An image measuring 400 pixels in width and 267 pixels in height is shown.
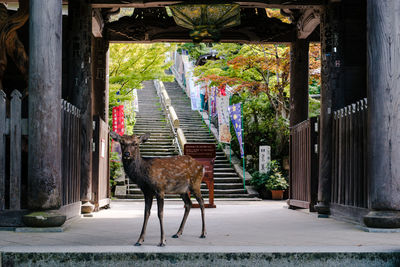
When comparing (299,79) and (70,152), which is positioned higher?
(299,79)

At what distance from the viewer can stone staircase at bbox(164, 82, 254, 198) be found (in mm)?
17797

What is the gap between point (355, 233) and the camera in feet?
20.7

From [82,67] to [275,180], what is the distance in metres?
10.3

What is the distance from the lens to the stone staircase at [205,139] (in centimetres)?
1780

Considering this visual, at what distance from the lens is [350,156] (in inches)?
313

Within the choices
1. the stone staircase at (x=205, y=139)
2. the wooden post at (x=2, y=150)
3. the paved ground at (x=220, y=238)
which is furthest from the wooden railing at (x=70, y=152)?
the stone staircase at (x=205, y=139)

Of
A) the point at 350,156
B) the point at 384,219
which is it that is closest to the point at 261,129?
the point at 350,156

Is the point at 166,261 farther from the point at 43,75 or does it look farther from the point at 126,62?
the point at 126,62

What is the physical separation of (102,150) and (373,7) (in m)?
6.14

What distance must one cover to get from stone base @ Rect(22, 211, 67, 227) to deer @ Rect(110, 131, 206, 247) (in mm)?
1651

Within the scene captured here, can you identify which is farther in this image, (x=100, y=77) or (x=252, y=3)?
(x=100, y=77)

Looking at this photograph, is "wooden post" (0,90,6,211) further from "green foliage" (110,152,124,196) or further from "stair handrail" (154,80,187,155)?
"green foliage" (110,152,124,196)

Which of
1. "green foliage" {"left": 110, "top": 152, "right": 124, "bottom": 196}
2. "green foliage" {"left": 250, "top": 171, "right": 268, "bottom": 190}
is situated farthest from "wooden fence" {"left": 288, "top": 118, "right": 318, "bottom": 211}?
"green foliage" {"left": 110, "top": 152, "right": 124, "bottom": 196}

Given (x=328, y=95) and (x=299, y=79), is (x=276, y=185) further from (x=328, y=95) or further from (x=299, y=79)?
(x=328, y=95)
